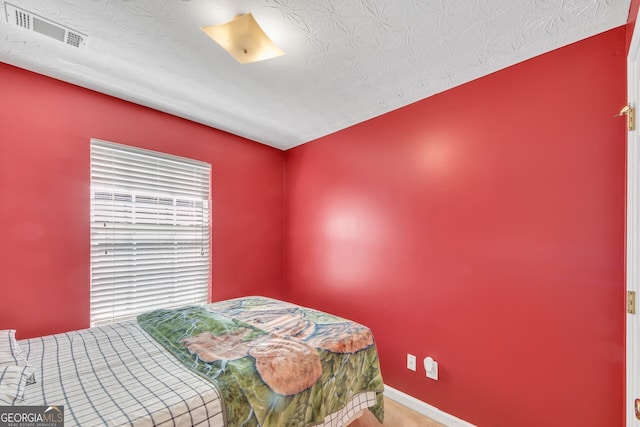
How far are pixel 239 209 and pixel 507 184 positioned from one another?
2.48 metres

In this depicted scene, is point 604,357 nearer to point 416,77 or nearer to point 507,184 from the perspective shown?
point 507,184

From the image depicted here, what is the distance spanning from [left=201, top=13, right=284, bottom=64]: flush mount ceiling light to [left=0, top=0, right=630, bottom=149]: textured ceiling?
0.04 meters

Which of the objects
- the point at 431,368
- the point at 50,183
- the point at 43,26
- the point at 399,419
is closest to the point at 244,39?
the point at 43,26

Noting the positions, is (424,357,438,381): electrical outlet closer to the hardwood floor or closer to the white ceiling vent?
the hardwood floor

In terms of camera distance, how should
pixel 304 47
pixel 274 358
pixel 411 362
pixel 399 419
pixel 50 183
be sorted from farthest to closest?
pixel 411 362
pixel 399 419
pixel 50 183
pixel 304 47
pixel 274 358

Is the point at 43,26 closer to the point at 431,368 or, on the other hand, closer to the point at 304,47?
the point at 304,47

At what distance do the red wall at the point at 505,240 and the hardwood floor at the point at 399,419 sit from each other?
0.13 meters

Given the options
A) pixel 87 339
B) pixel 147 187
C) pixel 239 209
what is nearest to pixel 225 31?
pixel 147 187

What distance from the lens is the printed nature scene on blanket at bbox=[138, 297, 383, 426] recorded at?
1242mm

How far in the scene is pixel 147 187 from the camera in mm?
2340

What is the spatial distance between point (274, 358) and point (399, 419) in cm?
131

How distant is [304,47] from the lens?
1.59m

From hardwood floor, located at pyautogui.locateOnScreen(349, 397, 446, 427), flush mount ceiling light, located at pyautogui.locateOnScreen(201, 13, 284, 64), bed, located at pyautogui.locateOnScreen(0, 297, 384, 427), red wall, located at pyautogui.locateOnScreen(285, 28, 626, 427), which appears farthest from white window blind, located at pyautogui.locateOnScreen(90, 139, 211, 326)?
hardwood floor, located at pyautogui.locateOnScreen(349, 397, 446, 427)

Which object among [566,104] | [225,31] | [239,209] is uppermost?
[225,31]
